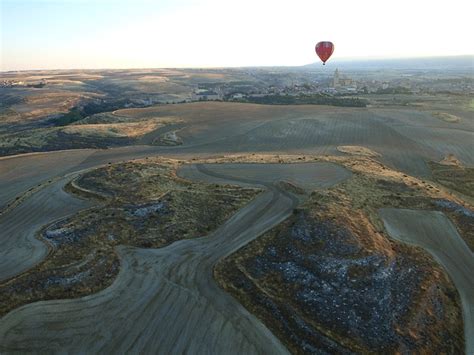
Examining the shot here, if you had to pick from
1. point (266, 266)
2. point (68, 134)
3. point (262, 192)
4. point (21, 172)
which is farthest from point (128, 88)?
point (266, 266)

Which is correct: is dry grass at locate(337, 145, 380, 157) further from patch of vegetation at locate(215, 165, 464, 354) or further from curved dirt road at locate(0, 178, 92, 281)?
curved dirt road at locate(0, 178, 92, 281)

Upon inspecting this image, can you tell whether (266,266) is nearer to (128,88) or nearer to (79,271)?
(79,271)

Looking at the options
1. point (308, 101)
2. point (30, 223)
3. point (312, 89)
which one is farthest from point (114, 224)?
point (312, 89)

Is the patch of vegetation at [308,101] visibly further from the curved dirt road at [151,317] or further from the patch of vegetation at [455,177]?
the curved dirt road at [151,317]

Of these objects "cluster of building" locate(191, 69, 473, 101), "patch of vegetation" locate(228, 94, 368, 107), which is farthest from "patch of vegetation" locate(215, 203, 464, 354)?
"cluster of building" locate(191, 69, 473, 101)

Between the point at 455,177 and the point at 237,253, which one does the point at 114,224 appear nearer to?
the point at 237,253

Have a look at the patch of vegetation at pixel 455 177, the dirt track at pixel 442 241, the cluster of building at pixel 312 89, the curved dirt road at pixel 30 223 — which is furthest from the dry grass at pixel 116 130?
the cluster of building at pixel 312 89
